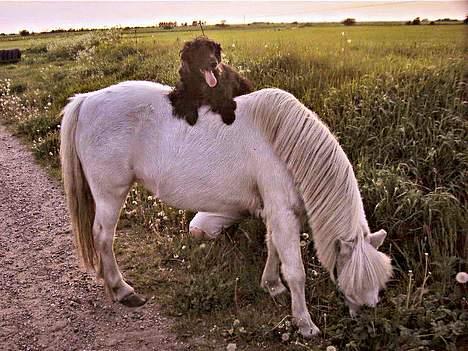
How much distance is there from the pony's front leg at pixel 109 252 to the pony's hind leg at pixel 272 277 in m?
1.02

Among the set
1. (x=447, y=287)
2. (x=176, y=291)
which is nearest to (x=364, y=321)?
(x=447, y=287)

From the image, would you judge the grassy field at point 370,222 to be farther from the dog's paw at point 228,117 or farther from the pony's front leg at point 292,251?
the dog's paw at point 228,117

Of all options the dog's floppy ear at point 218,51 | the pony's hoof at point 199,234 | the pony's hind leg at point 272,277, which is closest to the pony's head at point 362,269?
the pony's hind leg at point 272,277

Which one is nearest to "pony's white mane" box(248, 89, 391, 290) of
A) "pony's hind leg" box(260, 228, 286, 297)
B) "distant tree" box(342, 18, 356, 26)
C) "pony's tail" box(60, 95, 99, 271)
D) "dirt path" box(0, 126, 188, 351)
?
"pony's hind leg" box(260, 228, 286, 297)

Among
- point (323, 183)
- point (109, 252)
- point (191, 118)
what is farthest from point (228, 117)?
point (109, 252)

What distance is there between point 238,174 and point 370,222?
1.62m

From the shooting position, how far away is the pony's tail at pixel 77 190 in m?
3.56

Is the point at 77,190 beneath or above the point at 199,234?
above

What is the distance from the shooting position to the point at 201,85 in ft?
10.9

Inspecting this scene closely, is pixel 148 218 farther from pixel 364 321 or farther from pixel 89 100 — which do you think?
pixel 364 321

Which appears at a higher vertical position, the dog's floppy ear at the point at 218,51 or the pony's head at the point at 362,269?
the dog's floppy ear at the point at 218,51

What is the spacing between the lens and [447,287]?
11.3 ft

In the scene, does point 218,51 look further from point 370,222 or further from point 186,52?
point 370,222

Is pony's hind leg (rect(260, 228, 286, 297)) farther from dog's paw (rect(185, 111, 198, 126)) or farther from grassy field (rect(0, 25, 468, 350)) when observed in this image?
dog's paw (rect(185, 111, 198, 126))
